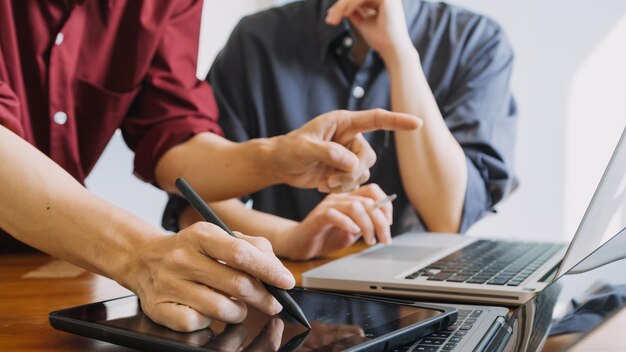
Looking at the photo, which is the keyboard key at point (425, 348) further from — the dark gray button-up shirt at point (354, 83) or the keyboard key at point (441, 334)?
the dark gray button-up shirt at point (354, 83)

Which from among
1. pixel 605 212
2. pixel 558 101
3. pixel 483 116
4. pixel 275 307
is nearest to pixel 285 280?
pixel 275 307

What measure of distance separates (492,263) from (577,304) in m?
0.38

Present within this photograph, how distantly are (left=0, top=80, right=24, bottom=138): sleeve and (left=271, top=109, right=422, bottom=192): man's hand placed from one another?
0.32m

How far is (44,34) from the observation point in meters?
1.06

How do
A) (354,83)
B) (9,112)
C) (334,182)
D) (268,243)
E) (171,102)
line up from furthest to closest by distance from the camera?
(354,83)
(171,102)
(334,182)
(9,112)
(268,243)

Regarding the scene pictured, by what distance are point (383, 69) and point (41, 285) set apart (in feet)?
2.98

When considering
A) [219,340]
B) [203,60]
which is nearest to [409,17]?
[219,340]

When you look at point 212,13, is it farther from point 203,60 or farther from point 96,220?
point 96,220

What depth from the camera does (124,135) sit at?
4.02 ft

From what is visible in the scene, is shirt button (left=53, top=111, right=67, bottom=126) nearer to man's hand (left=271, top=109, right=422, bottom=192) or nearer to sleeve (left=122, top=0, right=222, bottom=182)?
sleeve (left=122, top=0, right=222, bottom=182)

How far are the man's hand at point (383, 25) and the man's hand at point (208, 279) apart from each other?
89 centimetres

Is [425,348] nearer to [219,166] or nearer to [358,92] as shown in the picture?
[219,166]

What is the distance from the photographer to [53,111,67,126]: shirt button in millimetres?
1072

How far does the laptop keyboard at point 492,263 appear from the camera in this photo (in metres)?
0.76
